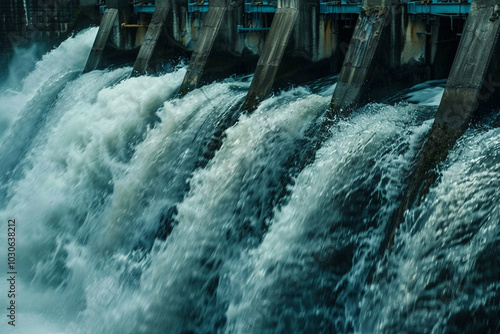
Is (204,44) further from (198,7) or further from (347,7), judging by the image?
(347,7)

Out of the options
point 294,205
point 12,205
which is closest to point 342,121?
point 294,205

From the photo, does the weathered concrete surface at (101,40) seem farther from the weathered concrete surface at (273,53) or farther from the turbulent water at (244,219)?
the weathered concrete surface at (273,53)

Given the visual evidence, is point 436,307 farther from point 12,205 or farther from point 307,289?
point 12,205

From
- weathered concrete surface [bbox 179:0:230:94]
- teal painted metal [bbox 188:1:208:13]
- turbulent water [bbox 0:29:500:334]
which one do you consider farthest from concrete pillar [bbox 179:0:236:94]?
teal painted metal [bbox 188:1:208:13]

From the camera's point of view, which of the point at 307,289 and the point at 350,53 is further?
the point at 350,53

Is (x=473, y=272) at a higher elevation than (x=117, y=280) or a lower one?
higher

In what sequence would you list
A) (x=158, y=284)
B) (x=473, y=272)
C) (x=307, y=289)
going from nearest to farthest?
1. (x=473, y=272)
2. (x=307, y=289)
3. (x=158, y=284)

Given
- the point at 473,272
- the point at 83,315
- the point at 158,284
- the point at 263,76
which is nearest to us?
the point at 473,272
